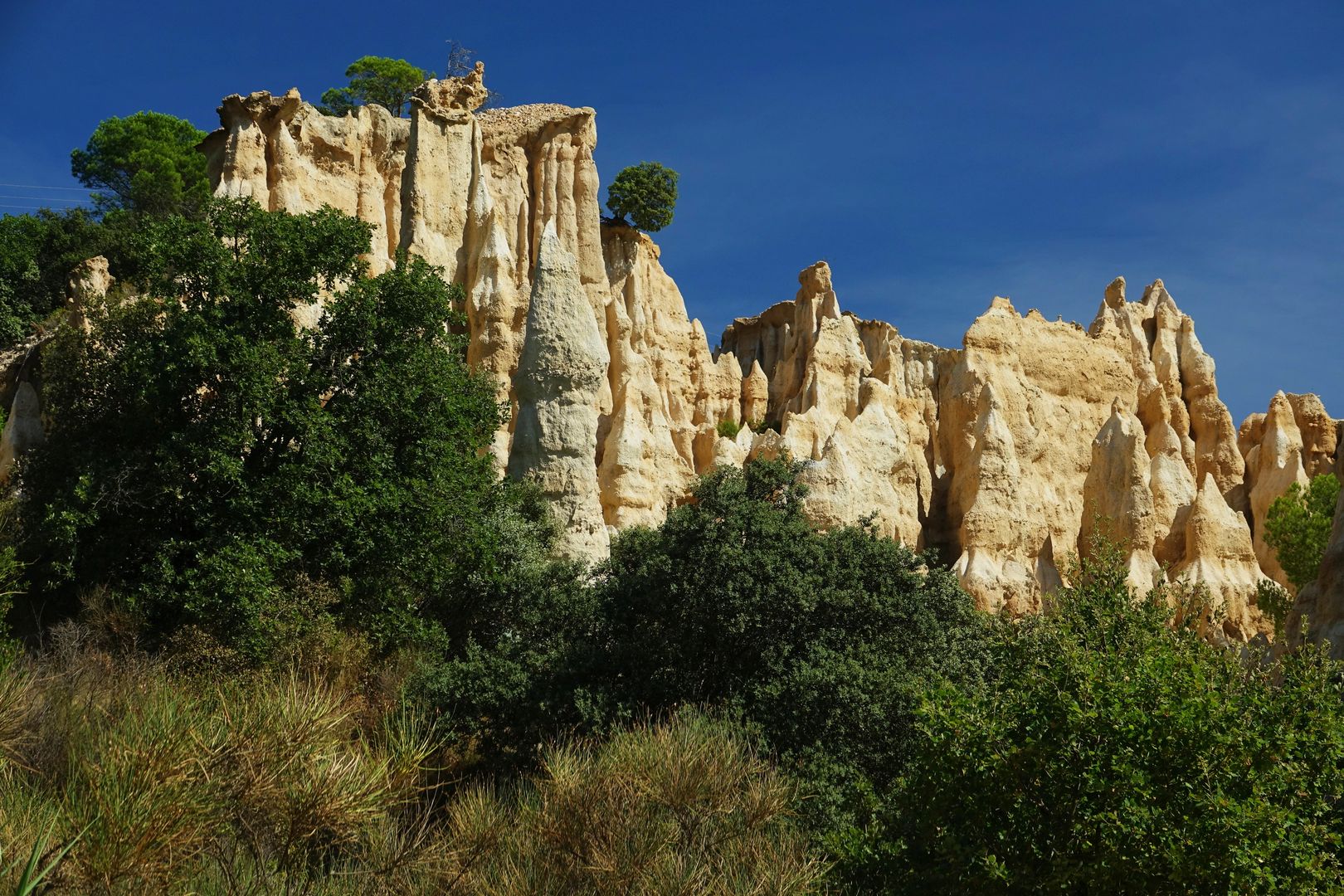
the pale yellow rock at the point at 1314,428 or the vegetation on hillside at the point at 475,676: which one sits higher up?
the pale yellow rock at the point at 1314,428

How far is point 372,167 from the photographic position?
1487 inches

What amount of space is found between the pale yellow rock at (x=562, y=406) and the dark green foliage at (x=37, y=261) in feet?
60.6

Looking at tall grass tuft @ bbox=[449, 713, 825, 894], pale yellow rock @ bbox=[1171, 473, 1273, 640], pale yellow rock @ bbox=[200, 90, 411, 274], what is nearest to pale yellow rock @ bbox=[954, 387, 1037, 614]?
pale yellow rock @ bbox=[1171, 473, 1273, 640]

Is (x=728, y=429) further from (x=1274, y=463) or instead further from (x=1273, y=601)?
(x=1273, y=601)

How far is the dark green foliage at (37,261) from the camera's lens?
3747 cm

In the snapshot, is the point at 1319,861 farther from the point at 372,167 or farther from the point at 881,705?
the point at 372,167

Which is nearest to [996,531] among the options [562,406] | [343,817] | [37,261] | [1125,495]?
[1125,495]

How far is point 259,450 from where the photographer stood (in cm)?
2038

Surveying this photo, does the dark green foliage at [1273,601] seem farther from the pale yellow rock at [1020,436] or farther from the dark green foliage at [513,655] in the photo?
the dark green foliage at [513,655]

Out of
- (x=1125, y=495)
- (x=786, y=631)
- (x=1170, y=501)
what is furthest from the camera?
(x=1170, y=501)

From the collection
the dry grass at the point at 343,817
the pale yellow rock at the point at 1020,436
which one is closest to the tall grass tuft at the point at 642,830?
the dry grass at the point at 343,817

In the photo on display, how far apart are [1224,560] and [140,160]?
4233 cm

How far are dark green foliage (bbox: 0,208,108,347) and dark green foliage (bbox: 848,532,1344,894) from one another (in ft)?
111

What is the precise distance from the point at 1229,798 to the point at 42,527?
57.6 feet
